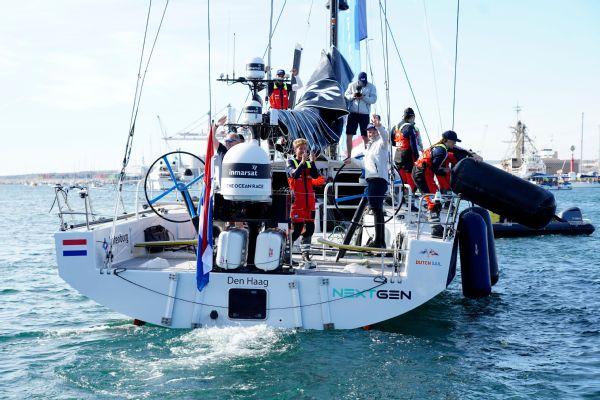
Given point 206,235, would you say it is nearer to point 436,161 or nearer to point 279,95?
point 436,161

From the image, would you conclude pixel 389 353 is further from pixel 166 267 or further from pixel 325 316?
pixel 166 267

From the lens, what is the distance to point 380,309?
8.05 m

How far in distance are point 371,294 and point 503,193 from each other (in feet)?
7.67

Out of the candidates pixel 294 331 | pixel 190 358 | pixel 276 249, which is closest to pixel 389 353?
pixel 294 331

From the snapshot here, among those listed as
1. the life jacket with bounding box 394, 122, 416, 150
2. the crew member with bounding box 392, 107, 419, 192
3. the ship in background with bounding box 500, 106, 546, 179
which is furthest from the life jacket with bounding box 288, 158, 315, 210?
the ship in background with bounding box 500, 106, 546, 179

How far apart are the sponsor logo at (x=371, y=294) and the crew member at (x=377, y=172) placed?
137 centimetres

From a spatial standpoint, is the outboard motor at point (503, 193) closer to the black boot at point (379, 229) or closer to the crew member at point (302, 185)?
the black boot at point (379, 229)

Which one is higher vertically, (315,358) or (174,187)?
(174,187)

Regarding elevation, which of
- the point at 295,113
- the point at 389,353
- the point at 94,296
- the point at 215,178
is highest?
the point at 295,113

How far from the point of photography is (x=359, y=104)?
12.2 meters

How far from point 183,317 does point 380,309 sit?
7.49ft

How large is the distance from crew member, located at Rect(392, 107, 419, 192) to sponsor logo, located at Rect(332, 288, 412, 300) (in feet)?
11.2

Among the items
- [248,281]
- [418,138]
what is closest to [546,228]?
[418,138]

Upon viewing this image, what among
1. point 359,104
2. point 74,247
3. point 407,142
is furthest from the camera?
point 359,104
